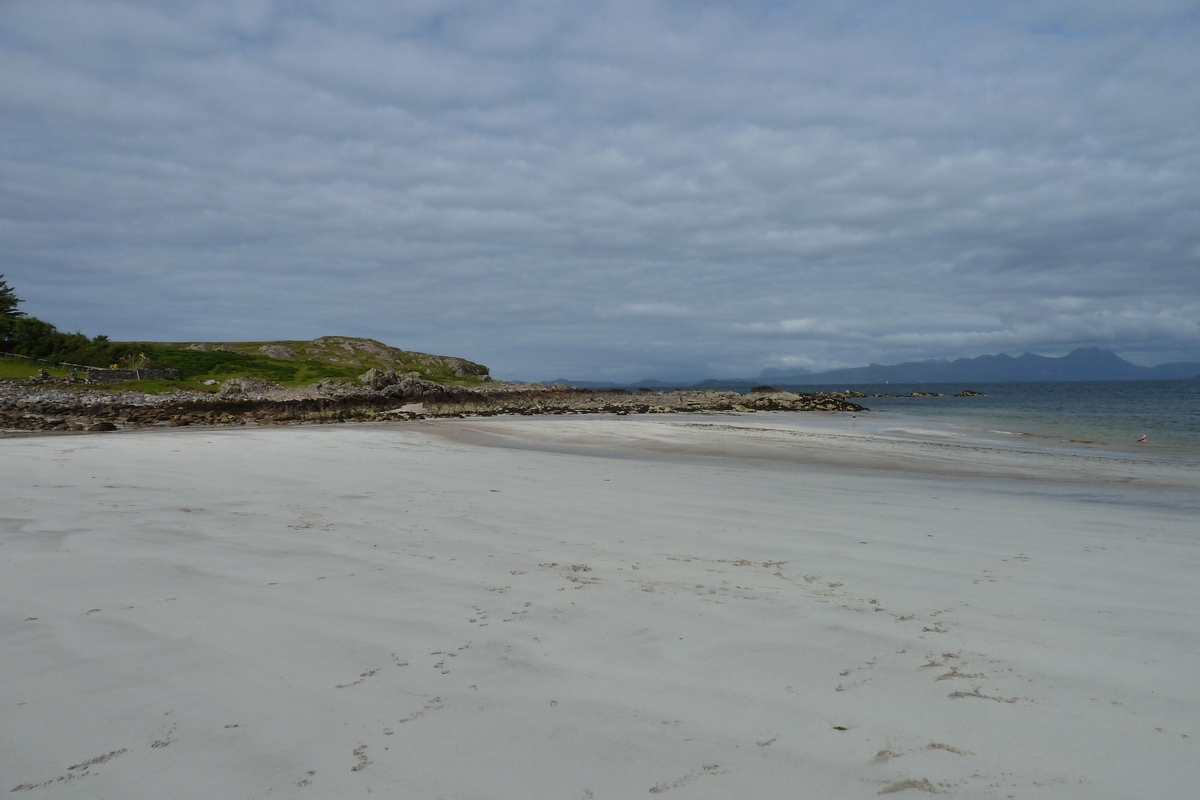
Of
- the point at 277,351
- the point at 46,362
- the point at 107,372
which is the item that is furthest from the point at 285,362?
the point at 277,351

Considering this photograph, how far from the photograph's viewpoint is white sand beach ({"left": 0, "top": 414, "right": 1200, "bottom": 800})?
7.75 feet

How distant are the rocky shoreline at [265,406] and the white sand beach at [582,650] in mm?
19860

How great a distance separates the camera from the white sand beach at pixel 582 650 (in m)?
2.36

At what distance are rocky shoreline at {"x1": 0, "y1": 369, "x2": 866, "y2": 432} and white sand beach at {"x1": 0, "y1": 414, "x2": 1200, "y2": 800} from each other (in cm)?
1986

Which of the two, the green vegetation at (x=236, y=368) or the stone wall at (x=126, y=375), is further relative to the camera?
the green vegetation at (x=236, y=368)

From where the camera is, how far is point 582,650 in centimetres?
339

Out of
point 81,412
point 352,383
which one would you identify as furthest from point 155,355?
point 81,412

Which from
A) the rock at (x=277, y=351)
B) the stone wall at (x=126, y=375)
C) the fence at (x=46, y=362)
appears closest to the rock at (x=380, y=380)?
the stone wall at (x=126, y=375)

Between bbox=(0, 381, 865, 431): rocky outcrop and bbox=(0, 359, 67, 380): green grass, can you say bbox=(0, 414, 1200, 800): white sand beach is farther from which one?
bbox=(0, 359, 67, 380): green grass

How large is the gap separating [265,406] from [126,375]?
21581mm

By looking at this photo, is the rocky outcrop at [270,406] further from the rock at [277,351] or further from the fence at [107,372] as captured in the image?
the rock at [277,351]

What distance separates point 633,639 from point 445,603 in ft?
4.40

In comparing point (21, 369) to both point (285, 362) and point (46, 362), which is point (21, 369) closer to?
point (46, 362)

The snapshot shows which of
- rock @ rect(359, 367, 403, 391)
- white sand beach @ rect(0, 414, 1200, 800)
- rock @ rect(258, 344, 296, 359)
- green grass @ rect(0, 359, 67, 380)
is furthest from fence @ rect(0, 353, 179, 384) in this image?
white sand beach @ rect(0, 414, 1200, 800)
